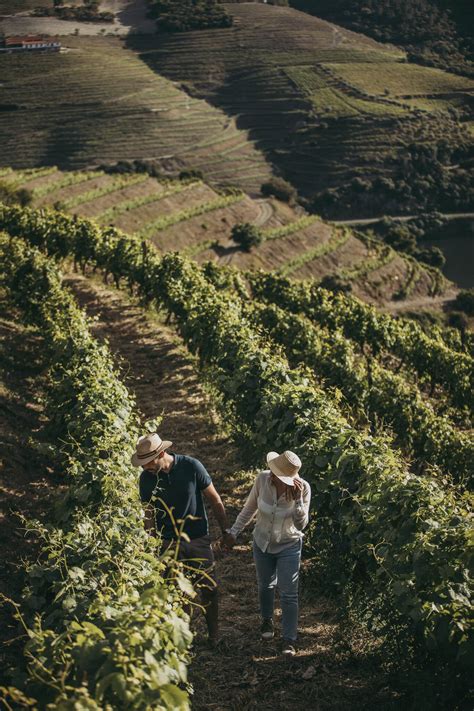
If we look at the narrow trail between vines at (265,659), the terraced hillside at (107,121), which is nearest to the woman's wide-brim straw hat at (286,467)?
the narrow trail between vines at (265,659)

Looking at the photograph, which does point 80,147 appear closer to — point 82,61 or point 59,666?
point 82,61

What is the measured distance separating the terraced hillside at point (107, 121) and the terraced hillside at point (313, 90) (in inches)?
186

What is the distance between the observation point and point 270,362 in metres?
11.3

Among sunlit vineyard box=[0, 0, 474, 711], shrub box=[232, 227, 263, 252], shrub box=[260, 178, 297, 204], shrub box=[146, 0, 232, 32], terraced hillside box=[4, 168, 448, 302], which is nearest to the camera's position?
sunlit vineyard box=[0, 0, 474, 711]

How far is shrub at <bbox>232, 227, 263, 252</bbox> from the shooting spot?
172ft

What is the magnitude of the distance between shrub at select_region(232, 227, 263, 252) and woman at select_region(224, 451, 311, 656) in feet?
153

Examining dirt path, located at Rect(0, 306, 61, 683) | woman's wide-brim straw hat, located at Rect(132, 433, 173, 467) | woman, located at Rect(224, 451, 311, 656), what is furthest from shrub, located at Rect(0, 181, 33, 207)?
woman, located at Rect(224, 451, 311, 656)

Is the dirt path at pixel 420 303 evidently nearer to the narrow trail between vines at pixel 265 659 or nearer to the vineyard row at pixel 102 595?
the narrow trail between vines at pixel 265 659

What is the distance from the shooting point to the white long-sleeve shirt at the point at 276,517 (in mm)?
6305

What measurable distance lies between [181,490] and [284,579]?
1153 millimetres

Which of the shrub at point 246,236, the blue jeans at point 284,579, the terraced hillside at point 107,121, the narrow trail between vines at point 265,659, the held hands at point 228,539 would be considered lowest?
the shrub at point 246,236

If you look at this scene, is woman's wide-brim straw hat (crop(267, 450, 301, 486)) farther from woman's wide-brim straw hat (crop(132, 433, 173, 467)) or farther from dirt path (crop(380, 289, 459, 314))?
dirt path (crop(380, 289, 459, 314))

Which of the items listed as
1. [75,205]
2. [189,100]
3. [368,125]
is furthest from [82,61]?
[75,205]

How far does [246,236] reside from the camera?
2072 inches
